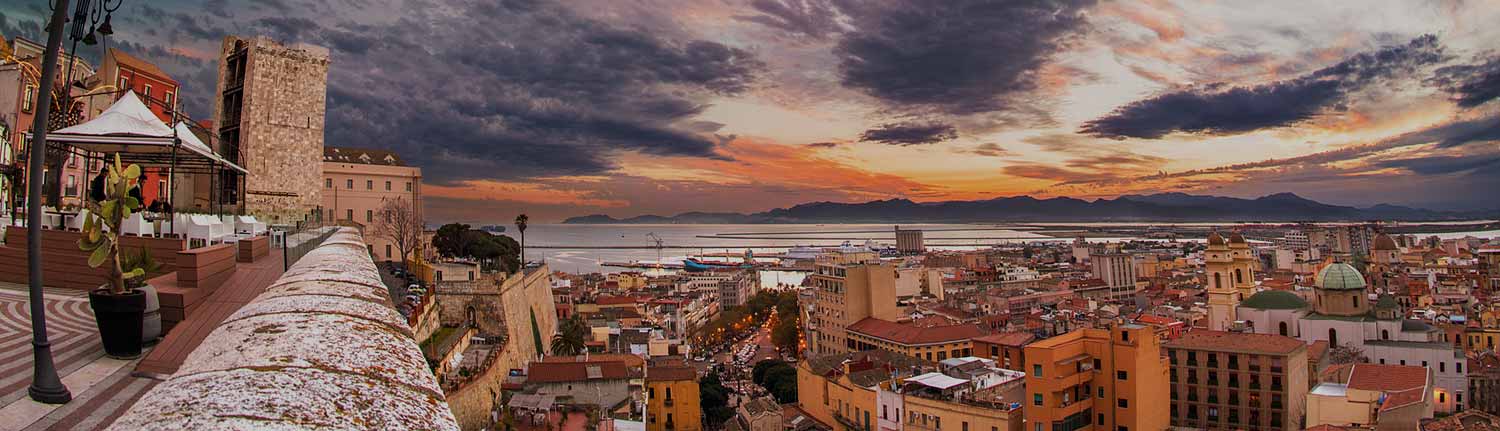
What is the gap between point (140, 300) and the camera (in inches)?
184

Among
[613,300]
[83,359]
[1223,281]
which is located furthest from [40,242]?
[613,300]

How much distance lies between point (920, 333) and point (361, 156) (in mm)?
25759

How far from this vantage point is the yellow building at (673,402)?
78.7ft

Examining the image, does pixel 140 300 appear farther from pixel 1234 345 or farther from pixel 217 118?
pixel 1234 345

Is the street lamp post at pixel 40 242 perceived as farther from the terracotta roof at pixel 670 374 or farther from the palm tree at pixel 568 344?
the palm tree at pixel 568 344

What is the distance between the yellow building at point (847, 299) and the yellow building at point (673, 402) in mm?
18521

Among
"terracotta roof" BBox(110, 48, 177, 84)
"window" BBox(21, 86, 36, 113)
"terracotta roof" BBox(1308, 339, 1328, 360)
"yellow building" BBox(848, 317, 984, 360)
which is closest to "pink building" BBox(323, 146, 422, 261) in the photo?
"terracotta roof" BBox(110, 48, 177, 84)

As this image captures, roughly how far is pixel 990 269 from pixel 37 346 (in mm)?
88981

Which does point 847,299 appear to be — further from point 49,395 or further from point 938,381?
point 49,395

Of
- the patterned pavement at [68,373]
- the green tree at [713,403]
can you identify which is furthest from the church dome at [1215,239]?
the patterned pavement at [68,373]

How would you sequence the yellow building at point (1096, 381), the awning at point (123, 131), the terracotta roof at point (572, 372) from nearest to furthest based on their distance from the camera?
the awning at point (123, 131) < the terracotta roof at point (572, 372) < the yellow building at point (1096, 381)

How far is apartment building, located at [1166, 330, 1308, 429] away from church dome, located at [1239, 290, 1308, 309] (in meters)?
11.4

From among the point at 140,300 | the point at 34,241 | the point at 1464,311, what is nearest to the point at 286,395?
the point at 34,241

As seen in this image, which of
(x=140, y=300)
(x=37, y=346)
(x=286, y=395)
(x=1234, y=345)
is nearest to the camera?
(x=286, y=395)
